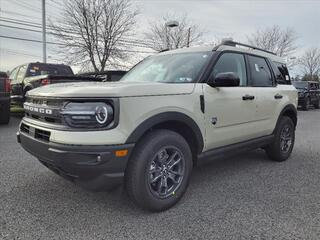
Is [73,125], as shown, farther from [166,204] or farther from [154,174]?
[166,204]

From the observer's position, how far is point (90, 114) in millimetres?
2578

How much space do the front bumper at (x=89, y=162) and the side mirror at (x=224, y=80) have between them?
1.38 meters

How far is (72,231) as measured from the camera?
8.69ft

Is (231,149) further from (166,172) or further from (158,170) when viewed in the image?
(158,170)

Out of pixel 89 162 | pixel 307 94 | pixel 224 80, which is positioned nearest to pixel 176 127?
pixel 224 80

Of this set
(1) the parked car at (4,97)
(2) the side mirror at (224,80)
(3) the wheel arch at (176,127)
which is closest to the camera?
(3) the wheel arch at (176,127)

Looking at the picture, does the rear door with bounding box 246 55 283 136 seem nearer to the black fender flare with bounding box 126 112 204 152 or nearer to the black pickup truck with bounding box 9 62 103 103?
the black fender flare with bounding box 126 112 204 152

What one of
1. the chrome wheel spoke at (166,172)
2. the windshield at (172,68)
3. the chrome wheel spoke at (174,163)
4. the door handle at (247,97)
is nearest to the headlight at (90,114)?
the chrome wheel spoke at (166,172)

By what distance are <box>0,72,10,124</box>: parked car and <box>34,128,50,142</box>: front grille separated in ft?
20.0

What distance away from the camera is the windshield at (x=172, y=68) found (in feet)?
11.8

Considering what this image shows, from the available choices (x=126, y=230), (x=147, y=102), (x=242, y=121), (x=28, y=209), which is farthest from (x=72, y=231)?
(x=242, y=121)

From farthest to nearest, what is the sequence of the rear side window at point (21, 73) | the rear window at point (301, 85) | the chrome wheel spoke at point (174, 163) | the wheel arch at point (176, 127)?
1. the rear window at point (301, 85)
2. the rear side window at point (21, 73)
3. the chrome wheel spoke at point (174, 163)
4. the wheel arch at point (176, 127)

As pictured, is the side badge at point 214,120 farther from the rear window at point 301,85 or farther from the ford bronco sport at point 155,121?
the rear window at point 301,85

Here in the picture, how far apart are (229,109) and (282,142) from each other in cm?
197
